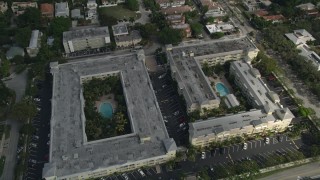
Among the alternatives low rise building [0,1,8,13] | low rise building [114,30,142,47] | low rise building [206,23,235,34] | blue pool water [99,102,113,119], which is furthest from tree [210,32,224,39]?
low rise building [0,1,8,13]

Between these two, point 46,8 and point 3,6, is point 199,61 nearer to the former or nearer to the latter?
point 46,8

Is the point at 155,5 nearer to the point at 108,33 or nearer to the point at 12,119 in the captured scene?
the point at 108,33

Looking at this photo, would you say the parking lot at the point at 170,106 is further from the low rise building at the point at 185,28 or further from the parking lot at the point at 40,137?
the parking lot at the point at 40,137

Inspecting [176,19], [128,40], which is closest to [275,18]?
[176,19]

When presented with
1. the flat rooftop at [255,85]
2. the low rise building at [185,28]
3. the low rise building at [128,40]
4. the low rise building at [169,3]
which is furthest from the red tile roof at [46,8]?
the flat rooftop at [255,85]

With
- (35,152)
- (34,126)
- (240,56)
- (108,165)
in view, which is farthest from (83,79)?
(240,56)

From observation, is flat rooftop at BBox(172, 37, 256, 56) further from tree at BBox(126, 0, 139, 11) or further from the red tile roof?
the red tile roof
